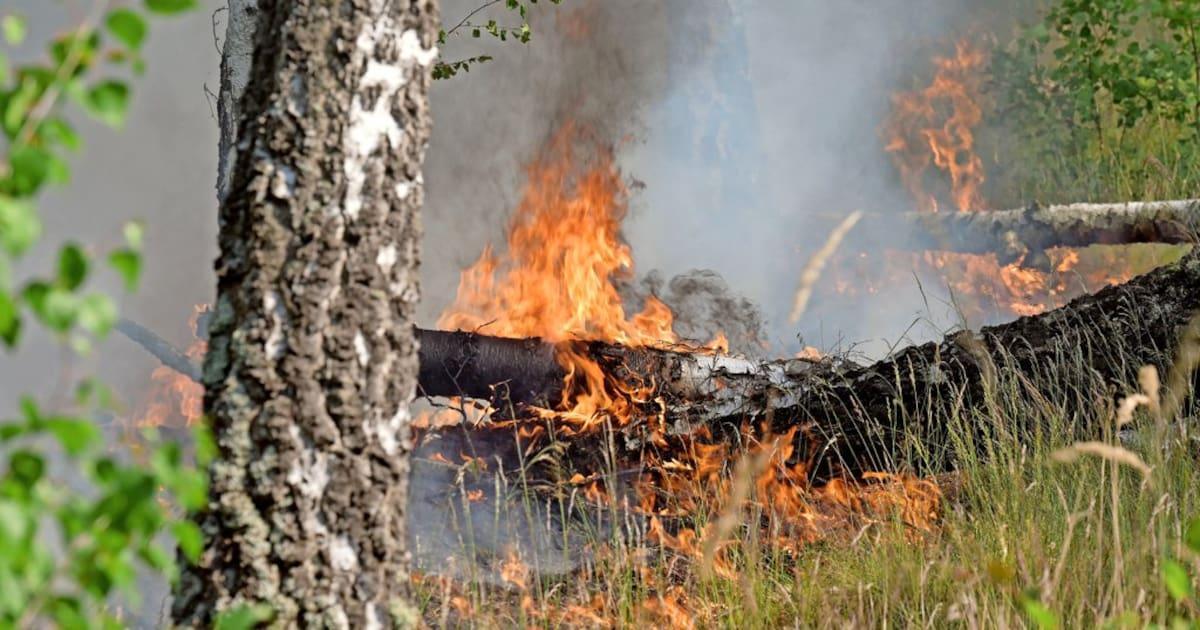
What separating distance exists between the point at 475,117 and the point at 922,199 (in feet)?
12.4

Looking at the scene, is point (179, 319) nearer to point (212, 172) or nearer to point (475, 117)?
point (212, 172)

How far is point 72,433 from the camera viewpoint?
3.30 ft

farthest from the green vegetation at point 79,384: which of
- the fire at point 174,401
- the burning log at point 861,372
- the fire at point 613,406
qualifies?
the fire at point 174,401

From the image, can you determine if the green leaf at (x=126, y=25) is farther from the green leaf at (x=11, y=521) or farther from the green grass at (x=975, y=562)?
the green grass at (x=975, y=562)

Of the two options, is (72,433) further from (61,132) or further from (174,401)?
(174,401)

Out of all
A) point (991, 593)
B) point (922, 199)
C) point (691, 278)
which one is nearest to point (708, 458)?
point (991, 593)

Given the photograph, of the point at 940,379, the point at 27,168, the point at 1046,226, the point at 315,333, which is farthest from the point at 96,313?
the point at 1046,226

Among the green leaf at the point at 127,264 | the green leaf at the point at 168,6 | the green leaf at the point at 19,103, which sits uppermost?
the green leaf at the point at 168,6

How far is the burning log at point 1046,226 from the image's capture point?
17.2ft

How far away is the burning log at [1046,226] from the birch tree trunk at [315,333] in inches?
167

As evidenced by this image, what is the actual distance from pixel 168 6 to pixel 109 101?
111 millimetres

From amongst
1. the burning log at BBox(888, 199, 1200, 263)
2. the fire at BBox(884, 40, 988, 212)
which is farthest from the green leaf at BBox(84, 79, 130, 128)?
the fire at BBox(884, 40, 988, 212)

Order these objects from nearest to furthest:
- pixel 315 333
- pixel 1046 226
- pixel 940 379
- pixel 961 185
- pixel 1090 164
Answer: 1. pixel 315 333
2. pixel 940 379
3. pixel 1046 226
4. pixel 1090 164
5. pixel 961 185

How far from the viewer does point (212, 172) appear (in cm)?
695
